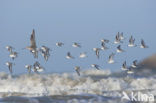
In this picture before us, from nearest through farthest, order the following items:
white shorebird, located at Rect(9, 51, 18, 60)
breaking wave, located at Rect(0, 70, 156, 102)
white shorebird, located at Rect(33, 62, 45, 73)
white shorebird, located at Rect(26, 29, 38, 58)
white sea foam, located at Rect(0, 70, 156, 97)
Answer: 1. white shorebird, located at Rect(26, 29, 38, 58)
2. breaking wave, located at Rect(0, 70, 156, 102)
3. white sea foam, located at Rect(0, 70, 156, 97)
4. white shorebird, located at Rect(33, 62, 45, 73)
5. white shorebird, located at Rect(9, 51, 18, 60)

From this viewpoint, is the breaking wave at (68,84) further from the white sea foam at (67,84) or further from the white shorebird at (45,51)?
the white shorebird at (45,51)

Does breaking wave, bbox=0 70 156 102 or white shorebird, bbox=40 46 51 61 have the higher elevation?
white shorebird, bbox=40 46 51 61

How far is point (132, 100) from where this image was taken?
14914 mm

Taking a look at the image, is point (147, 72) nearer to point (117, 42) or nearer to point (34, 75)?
point (34, 75)

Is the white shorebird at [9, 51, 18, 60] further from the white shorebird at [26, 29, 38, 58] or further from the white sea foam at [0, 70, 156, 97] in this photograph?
the white shorebird at [26, 29, 38, 58]

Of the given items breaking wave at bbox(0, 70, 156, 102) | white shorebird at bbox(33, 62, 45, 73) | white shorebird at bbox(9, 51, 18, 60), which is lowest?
breaking wave at bbox(0, 70, 156, 102)

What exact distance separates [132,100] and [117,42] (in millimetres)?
6002

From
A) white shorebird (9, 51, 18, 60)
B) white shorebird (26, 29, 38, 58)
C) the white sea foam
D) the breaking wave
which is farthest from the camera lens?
white shorebird (9, 51, 18, 60)

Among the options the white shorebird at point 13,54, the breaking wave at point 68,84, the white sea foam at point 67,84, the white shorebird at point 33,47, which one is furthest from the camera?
the white shorebird at point 13,54

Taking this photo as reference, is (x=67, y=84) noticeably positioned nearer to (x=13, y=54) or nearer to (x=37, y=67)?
(x=37, y=67)

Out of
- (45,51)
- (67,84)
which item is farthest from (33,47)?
(67,84)

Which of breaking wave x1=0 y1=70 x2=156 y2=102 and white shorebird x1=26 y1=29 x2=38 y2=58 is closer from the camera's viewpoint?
white shorebird x1=26 y1=29 x2=38 y2=58

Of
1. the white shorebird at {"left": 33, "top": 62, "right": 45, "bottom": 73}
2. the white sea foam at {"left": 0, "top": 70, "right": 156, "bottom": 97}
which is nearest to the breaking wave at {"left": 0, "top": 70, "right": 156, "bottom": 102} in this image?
the white sea foam at {"left": 0, "top": 70, "right": 156, "bottom": 97}

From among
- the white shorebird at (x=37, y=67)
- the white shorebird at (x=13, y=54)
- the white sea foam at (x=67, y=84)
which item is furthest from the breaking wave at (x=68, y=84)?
the white shorebird at (x=13, y=54)
